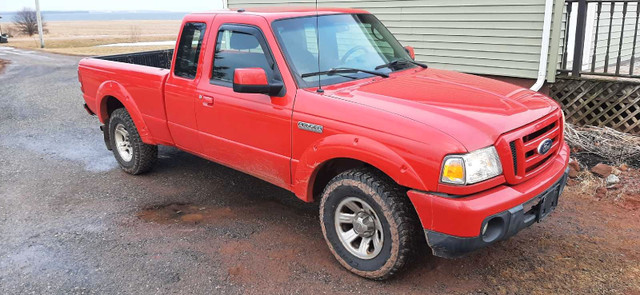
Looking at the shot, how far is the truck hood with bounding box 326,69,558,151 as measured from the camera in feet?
10.6

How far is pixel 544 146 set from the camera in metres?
3.57

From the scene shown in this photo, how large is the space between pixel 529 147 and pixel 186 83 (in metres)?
3.05

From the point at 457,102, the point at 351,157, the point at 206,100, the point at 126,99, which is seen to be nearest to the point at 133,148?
the point at 126,99

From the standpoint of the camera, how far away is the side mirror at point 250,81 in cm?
382

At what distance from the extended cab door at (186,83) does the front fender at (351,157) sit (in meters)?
1.42

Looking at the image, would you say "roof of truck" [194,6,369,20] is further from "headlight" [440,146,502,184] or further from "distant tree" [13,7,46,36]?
"distant tree" [13,7,46,36]

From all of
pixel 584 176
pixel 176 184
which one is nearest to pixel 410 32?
pixel 584 176

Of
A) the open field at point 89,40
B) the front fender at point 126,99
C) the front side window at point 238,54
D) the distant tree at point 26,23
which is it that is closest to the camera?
the front side window at point 238,54

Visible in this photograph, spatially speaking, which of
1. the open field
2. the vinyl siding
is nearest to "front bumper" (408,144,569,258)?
the vinyl siding

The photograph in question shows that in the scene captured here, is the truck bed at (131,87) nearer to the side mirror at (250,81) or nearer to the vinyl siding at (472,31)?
the side mirror at (250,81)

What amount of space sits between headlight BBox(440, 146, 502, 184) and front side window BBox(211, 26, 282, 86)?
5.16ft

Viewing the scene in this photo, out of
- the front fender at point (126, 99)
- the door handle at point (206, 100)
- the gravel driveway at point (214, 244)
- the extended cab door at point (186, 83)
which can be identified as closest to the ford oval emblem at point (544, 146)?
the gravel driveway at point (214, 244)

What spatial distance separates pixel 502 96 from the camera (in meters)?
3.84

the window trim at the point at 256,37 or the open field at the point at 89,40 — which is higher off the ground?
the window trim at the point at 256,37
